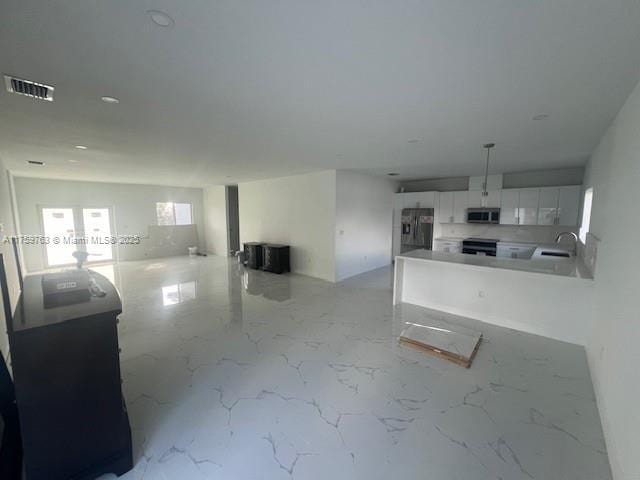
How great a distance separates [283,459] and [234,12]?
255 cm

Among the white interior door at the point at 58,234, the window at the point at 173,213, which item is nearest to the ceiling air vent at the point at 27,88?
the white interior door at the point at 58,234

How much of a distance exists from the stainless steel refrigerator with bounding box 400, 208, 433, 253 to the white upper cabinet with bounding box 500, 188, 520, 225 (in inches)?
62.4

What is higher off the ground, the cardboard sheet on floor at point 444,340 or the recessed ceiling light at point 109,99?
the recessed ceiling light at point 109,99

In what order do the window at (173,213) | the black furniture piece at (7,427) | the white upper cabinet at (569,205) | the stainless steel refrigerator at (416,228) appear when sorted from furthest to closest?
the window at (173,213) → the stainless steel refrigerator at (416,228) → the white upper cabinet at (569,205) → the black furniture piece at (7,427)

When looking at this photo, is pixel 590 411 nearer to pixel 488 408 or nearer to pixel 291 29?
pixel 488 408

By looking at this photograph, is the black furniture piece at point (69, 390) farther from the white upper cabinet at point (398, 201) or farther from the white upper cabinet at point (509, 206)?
the white upper cabinet at point (398, 201)

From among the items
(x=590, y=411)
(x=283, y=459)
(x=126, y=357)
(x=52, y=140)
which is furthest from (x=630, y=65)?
(x=52, y=140)

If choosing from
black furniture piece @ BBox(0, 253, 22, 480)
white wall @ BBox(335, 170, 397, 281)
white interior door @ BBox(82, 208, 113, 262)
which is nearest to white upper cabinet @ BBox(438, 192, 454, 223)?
white wall @ BBox(335, 170, 397, 281)

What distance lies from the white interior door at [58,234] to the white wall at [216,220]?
380 centimetres

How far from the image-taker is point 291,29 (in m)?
1.33

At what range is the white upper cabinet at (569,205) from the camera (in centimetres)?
510

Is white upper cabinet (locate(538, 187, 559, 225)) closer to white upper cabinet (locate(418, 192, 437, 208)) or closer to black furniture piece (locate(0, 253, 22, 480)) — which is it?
white upper cabinet (locate(418, 192, 437, 208))

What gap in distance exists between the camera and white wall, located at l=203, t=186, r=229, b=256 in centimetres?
929

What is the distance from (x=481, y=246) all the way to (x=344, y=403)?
5.41m
